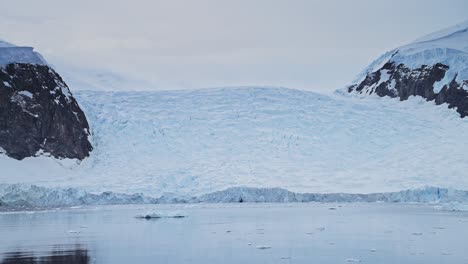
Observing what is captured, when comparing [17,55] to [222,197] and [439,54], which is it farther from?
[439,54]

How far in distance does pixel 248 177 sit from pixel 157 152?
5886 mm

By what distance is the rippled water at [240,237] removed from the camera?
1158cm

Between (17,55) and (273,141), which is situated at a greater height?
(17,55)

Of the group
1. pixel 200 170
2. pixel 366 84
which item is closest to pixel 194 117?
pixel 200 170

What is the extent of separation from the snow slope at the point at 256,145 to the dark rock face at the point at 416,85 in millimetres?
769

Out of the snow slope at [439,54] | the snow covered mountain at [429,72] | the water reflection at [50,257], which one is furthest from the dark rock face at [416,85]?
the water reflection at [50,257]

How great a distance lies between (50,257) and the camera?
1155cm

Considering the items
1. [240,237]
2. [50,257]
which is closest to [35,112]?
[240,237]

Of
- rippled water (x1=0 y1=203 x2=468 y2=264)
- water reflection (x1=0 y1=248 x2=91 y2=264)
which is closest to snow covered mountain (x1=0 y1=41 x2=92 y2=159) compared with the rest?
rippled water (x1=0 y1=203 x2=468 y2=264)

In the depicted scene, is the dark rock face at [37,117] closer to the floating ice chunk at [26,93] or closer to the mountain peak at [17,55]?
the floating ice chunk at [26,93]

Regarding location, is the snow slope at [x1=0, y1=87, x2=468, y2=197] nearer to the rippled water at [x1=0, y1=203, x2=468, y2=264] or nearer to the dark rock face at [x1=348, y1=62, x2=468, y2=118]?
the dark rock face at [x1=348, y1=62, x2=468, y2=118]

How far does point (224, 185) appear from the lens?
28.7m

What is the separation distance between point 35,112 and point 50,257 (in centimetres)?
2396

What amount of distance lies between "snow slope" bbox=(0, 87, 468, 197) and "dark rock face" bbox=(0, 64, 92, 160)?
83cm
